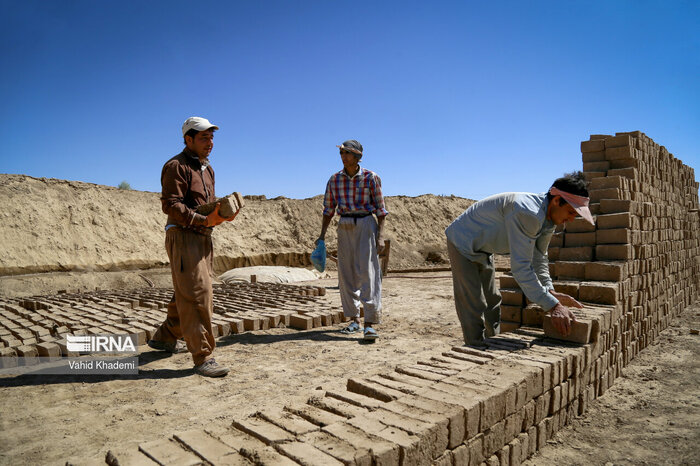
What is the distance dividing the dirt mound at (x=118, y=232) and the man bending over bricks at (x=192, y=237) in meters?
12.5

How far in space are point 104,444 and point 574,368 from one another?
273 centimetres

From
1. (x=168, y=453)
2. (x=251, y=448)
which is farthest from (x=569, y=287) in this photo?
(x=168, y=453)

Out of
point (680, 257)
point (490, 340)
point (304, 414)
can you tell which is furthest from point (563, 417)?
point (680, 257)

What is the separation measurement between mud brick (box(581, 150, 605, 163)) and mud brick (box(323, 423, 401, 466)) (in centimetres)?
492

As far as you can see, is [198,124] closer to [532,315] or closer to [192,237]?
[192,237]

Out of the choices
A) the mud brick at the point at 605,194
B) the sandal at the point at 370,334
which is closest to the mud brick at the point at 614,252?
→ the mud brick at the point at 605,194

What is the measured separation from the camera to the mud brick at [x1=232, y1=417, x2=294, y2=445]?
71.8 inches

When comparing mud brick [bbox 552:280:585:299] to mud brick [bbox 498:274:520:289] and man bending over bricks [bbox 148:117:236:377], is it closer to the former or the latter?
mud brick [bbox 498:274:520:289]

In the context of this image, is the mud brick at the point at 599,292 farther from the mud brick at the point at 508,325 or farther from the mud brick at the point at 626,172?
the mud brick at the point at 626,172

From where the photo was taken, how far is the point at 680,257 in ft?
22.2

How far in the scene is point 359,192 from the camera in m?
4.83

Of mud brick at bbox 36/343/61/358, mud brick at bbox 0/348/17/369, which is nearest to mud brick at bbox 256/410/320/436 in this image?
mud brick at bbox 36/343/61/358

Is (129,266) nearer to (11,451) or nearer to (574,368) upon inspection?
(11,451)

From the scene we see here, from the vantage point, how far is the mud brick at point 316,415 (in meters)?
2.04
